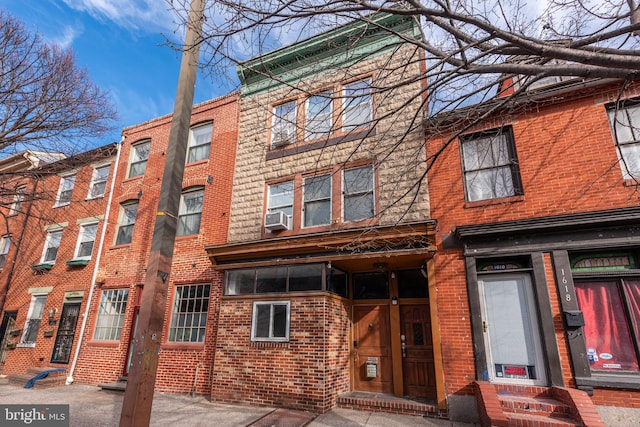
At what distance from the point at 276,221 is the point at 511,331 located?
6195mm

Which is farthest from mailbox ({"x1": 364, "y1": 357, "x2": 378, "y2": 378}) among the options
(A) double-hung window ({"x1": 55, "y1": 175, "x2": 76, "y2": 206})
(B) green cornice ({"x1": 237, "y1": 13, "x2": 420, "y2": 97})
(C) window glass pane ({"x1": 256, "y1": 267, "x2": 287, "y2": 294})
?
(A) double-hung window ({"x1": 55, "y1": 175, "x2": 76, "y2": 206})

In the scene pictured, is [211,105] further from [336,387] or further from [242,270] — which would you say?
[336,387]

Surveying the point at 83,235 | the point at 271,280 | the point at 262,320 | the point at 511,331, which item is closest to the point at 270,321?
the point at 262,320

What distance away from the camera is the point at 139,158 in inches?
561

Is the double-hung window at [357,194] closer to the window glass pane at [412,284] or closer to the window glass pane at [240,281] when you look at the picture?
the window glass pane at [412,284]

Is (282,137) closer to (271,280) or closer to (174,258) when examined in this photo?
(271,280)

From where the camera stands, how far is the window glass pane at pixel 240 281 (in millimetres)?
9506

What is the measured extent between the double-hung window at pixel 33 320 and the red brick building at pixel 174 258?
136 inches

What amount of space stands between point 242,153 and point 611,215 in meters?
9.82

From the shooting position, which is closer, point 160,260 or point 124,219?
point 160,260

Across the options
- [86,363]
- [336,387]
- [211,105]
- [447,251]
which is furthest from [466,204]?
[86,363]

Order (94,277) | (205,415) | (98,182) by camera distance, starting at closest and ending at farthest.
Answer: (205,415), (94,277), (98,182)

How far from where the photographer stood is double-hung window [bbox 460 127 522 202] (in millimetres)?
7883

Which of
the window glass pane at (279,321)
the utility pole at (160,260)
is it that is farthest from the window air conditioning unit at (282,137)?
the utility pole at (160,260)
